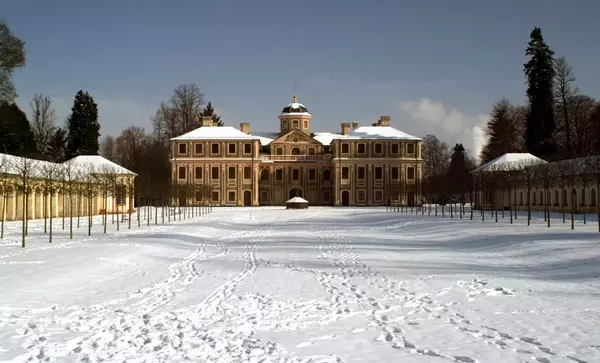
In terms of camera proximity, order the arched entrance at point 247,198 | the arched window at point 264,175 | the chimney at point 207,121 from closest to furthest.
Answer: the arched entrance at point 247,198 < the arched window at point 264,175 < the chimney at point 207,121

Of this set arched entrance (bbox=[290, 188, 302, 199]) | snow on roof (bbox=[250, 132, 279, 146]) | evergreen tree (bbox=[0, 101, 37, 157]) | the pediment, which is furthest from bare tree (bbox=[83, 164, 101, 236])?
snow on roof (bbox=[250, 132, 279, 146])

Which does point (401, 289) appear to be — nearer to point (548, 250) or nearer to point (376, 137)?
point (548, 250)

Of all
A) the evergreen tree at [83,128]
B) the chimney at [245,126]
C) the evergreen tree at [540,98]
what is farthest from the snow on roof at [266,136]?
the evergreen tree at [540,98]

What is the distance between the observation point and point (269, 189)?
8681 centimetres

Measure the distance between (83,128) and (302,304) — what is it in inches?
2694

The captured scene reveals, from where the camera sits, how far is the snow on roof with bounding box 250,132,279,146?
9262 centimetres

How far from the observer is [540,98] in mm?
65500

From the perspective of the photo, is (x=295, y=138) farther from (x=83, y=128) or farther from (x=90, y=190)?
(x=90, y=190)

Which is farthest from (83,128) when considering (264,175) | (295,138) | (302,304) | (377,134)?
(302,304)

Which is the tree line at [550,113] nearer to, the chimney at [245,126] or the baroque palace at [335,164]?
the baroque palace at [335,164]

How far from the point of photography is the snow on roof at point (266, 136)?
92625 millimetres

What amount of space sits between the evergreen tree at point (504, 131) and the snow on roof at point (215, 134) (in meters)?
29.8

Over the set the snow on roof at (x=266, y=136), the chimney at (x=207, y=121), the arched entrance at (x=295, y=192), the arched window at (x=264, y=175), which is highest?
the chimney at (x=207, y=121)

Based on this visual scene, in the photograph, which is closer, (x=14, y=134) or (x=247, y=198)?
(x=14, y=134)
